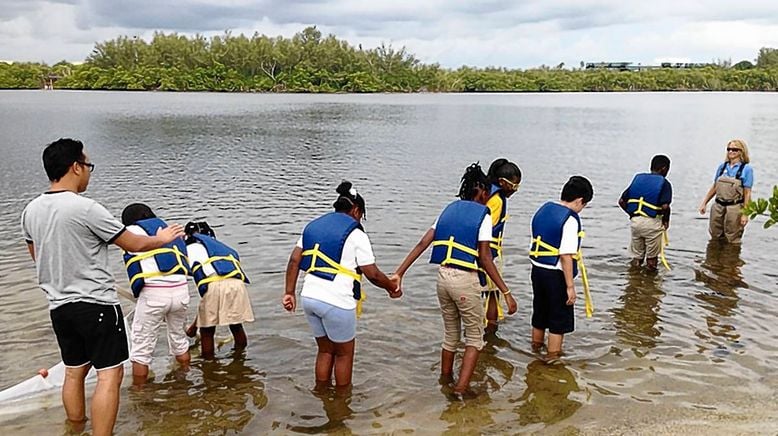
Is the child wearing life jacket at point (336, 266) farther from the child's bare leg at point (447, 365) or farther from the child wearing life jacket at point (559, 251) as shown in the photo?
the child wearing life jacket at point (559, 251)

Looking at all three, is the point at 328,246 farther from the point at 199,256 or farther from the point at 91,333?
the point at 91,333

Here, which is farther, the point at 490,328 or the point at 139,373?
the point at 490,328

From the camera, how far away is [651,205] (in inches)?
431

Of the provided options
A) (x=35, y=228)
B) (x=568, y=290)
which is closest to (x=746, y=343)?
(x=568, y=290)

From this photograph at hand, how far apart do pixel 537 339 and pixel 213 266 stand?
13.3ft

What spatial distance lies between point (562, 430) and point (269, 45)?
487 feet

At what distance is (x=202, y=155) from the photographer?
31.5m

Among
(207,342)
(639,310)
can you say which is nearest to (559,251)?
(639,310)

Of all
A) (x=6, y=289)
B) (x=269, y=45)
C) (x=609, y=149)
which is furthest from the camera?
(x=269, y=45)

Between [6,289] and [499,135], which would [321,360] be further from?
[499,135]

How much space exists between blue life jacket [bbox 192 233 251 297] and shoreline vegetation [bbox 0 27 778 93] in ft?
438

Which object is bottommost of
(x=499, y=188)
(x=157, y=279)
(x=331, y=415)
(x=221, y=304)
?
(x=331, y=415)

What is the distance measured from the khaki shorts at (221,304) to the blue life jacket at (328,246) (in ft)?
4.67

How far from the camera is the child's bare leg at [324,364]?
6959 millimetres
